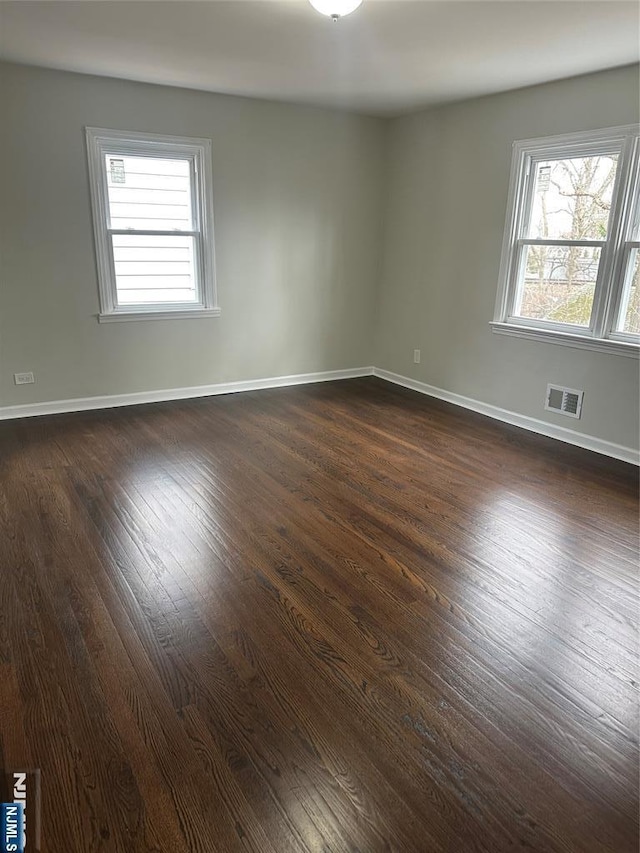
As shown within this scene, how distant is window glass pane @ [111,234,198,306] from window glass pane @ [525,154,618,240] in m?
2.89

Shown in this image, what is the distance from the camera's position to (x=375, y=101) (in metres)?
4.87

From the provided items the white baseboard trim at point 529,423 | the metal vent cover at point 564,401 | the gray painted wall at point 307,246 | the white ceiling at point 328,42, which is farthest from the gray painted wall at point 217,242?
the metal vent cover at point 564,401

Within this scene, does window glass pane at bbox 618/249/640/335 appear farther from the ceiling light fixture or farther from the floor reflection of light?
the ceiling light fixture

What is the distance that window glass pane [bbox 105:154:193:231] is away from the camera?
455 centimetres

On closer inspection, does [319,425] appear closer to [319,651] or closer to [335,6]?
[319,651]

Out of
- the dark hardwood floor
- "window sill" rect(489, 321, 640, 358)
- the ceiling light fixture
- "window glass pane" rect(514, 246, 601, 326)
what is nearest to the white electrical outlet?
the dark hardwood floor

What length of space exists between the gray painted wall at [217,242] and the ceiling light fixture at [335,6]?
2.31 meters

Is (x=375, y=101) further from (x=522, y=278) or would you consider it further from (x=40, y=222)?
(x=40, y=222)

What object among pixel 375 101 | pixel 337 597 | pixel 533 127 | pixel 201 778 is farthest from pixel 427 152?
pixel 201 778

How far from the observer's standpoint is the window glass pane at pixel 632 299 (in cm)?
383

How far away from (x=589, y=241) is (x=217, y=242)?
9.93 ft

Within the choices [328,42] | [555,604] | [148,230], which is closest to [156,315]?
[148,230]

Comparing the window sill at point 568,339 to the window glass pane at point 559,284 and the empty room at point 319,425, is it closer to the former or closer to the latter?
the empty room at point 319,425

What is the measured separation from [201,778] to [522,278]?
4227mm
